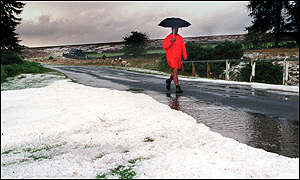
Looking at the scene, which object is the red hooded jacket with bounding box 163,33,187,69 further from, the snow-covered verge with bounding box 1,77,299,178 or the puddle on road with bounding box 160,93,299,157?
the snow-covered verge with bounding box 1,77,299,178

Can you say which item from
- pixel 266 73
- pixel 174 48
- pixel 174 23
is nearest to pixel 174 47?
pixel 174 48

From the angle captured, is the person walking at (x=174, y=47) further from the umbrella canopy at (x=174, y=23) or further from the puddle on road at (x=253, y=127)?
the puddle on road at (x=253, y=127)

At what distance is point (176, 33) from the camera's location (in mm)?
8320

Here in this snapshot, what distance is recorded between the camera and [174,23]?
27.4 ft

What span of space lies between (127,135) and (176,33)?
18.0 feet

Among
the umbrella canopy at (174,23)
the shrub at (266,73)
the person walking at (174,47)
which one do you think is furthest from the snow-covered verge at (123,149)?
the shrub at (266,73)

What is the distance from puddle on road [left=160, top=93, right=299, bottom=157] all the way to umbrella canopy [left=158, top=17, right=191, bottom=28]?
11.5 feet

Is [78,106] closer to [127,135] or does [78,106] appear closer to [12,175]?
[127,135]

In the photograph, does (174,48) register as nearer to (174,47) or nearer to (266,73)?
(174,47)

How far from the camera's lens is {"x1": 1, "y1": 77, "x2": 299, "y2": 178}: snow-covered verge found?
232 centimetres

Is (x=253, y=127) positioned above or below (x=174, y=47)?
below

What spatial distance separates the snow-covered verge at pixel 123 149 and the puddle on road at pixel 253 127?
0.29 meters

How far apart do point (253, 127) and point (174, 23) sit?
17.0 ft

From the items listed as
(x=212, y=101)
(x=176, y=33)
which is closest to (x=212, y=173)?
(x=212, y=101)
